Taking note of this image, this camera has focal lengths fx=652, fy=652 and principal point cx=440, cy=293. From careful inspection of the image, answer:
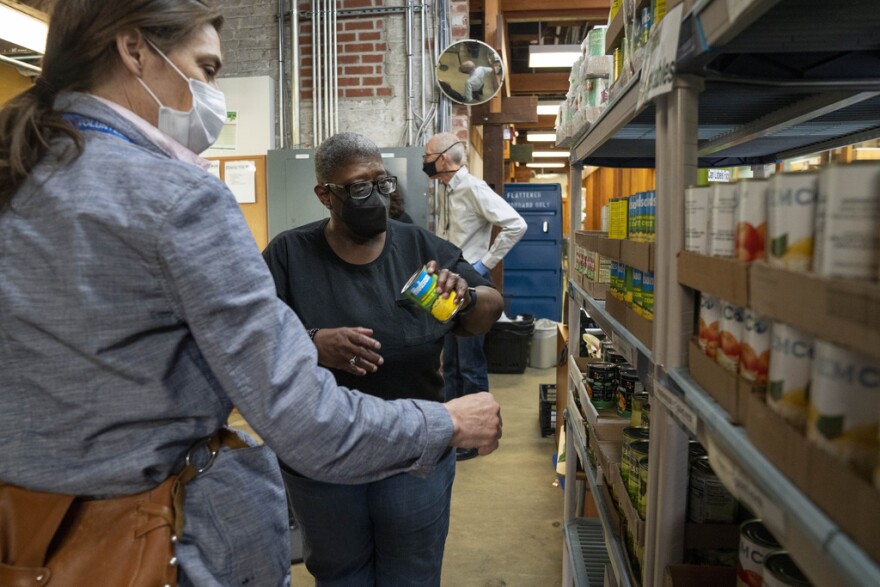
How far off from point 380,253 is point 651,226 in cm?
81

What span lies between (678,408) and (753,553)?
0.24m

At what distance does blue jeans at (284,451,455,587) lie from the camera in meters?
1.70

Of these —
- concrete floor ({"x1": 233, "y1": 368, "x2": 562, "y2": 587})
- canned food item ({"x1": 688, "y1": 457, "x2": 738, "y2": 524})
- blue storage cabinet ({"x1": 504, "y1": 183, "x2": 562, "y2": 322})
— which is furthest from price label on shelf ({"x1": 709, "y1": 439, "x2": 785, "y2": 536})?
blue storage cabinet ({"x1": 504, "y1": 183, "x2": 562, "y2": 322})

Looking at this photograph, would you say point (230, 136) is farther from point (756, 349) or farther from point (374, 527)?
point (756, 349)

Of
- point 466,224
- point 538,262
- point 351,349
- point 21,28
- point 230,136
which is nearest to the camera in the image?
point 351,349

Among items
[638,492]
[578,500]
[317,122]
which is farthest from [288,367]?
[317,122]

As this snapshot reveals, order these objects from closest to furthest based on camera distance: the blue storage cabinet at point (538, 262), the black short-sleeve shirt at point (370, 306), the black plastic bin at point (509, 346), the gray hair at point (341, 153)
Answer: the black short-sleeve shirt at point (370, 306) < the gray hair at point (341, 153) < the black plastic bin at point (509, 346) < the blue storage cabinet at point (538, 262)

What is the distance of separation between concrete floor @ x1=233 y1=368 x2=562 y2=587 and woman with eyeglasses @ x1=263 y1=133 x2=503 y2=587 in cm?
118

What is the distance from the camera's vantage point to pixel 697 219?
102 centimetres

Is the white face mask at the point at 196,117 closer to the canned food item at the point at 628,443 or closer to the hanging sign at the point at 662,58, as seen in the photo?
the hanging sign at the point at 662,58

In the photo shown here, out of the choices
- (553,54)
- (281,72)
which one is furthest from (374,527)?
(553,54)

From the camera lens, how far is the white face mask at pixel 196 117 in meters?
1.05

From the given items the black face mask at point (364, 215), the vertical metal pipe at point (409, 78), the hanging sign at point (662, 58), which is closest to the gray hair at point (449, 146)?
the vertical metal pipe at point (409, 78)

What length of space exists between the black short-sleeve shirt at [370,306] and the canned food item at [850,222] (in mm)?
1221
